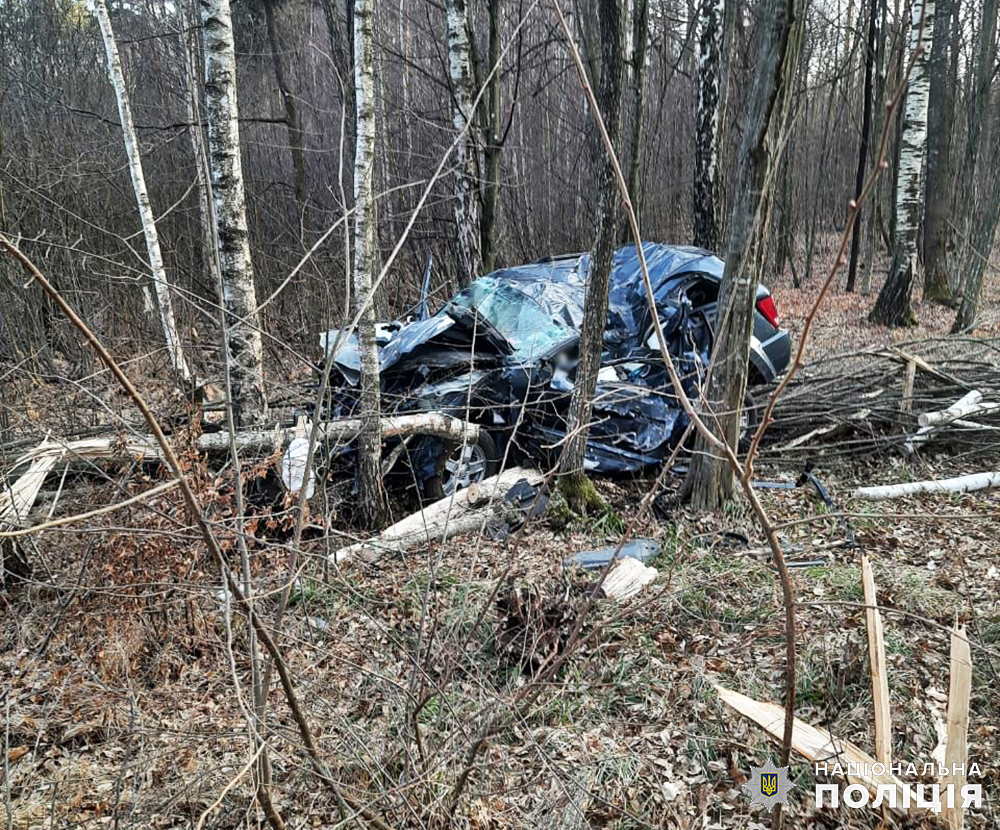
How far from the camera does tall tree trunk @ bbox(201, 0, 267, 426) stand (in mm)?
5926

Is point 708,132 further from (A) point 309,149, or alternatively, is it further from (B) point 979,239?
(A) point 309,149

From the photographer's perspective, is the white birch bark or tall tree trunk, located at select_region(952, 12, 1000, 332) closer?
tall tree trunk, located at select_region(952, 12, 1000, 332)

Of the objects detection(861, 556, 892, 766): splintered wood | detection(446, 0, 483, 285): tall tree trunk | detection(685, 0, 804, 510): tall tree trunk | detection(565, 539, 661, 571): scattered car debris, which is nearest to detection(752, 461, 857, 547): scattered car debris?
detection(685, 0, 804, 510): tall tree trunk

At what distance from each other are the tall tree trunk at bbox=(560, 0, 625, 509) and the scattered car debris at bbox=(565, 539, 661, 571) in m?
0.57

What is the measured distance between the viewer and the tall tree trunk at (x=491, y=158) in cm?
870

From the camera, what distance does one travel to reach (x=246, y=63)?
55.8ft

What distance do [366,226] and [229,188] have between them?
1533 mm

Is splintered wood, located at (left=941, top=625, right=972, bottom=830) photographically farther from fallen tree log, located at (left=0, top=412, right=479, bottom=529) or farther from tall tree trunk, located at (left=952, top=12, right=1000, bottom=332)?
tall tree trunk, located at (left=952, top=12, right=1000, bottom=332)

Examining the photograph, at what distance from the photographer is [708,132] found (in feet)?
35.6

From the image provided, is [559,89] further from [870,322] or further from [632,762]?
[632,762]

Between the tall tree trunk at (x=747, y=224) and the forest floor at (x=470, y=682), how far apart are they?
49 centimetres

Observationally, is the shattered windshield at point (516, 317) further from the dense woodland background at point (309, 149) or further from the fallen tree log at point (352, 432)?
the dense woodland background at point (309, 149)

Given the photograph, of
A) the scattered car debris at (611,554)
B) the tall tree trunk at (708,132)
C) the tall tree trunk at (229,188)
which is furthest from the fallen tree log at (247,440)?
the tall tree trunk at (708,132)

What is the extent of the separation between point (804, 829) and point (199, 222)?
1291 cm
